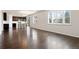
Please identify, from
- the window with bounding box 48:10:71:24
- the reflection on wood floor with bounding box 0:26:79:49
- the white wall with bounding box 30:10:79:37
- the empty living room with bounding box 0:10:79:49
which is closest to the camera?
the reflection on wood floor with bounding box 0:26:79:49

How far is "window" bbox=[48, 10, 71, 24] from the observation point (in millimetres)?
5582

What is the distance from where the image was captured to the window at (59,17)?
Answer: 5.58 metres

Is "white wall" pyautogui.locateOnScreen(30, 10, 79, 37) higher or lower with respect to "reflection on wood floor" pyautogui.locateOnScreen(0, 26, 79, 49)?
higher

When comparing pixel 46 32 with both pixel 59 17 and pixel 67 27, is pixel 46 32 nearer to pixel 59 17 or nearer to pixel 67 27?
pixel 59 17

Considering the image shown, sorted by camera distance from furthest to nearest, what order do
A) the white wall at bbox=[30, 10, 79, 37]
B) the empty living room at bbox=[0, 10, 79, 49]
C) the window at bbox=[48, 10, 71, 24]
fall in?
the window at bbox=[48, 10, 71, 24] → the white wall at bbox=[30, 10, 79, 37] → the empty living room at bbox=[0, 10, 79, 49]

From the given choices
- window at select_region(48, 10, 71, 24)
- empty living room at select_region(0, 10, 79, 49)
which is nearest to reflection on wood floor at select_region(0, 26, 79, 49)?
empty living room at select_region(0, 10, 79, 49)

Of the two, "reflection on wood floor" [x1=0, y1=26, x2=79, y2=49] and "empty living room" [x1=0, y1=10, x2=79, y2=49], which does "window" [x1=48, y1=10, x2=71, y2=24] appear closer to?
"empty living room" [x1=0, y1=10, x2=79, y2=49]

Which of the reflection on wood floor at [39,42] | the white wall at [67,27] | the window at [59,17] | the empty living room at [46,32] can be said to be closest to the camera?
the reflection on wood floor at [39,42]

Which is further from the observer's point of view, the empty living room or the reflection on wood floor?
the empty living room

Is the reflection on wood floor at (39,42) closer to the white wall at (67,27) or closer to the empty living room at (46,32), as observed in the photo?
the empty living room at (46,32)

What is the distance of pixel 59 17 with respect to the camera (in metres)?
6.40

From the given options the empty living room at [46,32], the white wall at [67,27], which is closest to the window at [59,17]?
the empty living room at [46,32]
